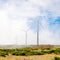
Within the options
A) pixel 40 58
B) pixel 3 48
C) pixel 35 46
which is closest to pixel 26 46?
pixel 35 46

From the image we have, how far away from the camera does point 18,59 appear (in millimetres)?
28656

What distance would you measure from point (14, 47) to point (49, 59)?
15.6 m

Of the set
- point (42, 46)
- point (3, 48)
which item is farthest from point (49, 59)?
point (42, 46)

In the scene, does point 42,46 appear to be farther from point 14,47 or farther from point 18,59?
point 18,59

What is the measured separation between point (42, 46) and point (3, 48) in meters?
7.93

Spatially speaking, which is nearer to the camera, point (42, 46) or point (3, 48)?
point (3, 48)

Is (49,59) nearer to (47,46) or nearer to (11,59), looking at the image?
(11,59)

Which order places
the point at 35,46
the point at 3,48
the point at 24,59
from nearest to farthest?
1. the point at 24,59
2. the point at 3,48
3. the point at 35,46

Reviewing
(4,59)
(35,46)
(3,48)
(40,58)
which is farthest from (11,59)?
(35,46)

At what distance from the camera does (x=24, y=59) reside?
28.0 m

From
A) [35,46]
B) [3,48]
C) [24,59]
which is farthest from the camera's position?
[35,46]

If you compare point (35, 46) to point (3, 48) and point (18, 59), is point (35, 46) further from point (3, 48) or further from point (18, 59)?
point (18, 59)

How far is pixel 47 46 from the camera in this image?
4759cm

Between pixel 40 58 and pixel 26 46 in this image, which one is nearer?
pixel 40 58
